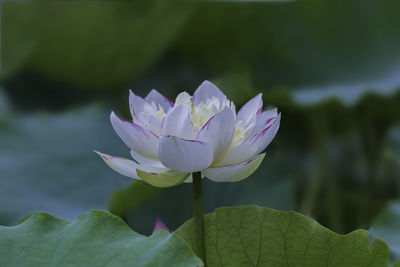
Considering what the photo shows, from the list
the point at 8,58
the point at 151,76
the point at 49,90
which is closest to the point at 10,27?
the point at 8,58

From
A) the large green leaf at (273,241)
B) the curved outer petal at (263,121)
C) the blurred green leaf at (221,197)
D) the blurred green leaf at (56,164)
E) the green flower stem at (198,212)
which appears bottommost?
the blurred green leaf at (221,197)

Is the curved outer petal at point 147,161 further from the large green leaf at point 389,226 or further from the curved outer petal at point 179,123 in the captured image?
the large green leaf at point 389,226

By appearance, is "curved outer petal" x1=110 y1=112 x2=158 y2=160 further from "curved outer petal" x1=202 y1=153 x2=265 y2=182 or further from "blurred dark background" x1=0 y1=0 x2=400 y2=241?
"blurred dark background" x1=0 y1=0 x2=400 y2=241

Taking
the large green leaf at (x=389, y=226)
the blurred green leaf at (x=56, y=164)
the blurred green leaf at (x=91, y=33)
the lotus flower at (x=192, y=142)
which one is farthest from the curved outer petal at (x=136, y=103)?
the blurred green leaf at (x=91, y=33)

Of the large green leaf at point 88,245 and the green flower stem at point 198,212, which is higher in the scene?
the green flower stem at point 198,212

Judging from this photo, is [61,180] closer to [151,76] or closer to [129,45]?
[129,45]

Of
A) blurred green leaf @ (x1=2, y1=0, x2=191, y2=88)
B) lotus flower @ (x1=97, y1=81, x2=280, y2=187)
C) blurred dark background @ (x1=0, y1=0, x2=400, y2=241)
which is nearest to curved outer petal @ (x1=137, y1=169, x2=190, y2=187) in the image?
lotus flower @ (x1=97, y1=81, x2=280, y2=187)

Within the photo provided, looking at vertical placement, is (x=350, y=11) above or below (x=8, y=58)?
above
